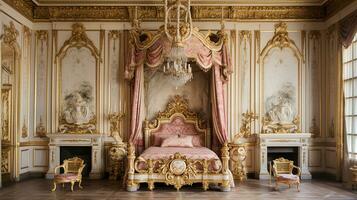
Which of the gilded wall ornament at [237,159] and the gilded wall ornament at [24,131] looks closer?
the gilded wall ornament at [237,159]

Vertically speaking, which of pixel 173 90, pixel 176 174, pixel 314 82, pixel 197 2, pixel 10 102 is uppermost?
pixel 197 2

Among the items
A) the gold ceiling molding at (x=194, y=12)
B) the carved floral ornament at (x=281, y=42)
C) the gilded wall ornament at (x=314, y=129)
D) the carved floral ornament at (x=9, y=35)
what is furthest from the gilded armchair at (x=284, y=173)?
the carved floral ornament at (x=9, y=35)

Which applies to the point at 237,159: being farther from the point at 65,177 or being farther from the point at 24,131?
the point at 24,131

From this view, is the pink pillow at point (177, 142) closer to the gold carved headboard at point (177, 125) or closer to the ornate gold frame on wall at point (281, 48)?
the gold carved headboard at point (177, 125)

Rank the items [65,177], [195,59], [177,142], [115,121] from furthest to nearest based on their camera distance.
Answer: [115,121] < [177,142] < [195,59] < [65,177]

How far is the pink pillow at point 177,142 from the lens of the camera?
962 centimetres

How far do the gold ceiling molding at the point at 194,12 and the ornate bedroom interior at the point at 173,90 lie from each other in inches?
1.0

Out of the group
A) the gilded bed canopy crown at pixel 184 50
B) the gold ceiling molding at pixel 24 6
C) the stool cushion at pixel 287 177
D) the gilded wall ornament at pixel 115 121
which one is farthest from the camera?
the gilded wall ornament at pixel 115 121

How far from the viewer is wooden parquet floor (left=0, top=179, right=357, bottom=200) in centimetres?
730

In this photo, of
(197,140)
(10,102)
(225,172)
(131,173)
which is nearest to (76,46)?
(10,102)

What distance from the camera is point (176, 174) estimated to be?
7898 mm

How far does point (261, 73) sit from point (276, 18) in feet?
4.90

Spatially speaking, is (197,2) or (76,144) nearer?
(76,144)

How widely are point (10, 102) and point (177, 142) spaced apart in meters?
4.07
